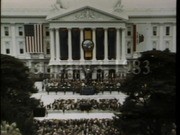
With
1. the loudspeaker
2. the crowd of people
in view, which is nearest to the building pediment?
the crowd of people

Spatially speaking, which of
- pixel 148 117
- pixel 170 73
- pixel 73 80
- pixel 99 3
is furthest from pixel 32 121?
pixel 99 3

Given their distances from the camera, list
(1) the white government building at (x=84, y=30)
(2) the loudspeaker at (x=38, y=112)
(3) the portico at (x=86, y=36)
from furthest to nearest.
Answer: (3) the portico at (x=86, y=36), (1) the white government building at (x=84, y=30), (2) the loudspeaker at (x=38, y=112)

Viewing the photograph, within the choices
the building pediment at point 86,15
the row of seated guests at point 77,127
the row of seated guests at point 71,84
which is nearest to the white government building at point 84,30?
the building pediment at point 86,15

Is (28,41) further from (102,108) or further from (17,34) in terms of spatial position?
(102,108)

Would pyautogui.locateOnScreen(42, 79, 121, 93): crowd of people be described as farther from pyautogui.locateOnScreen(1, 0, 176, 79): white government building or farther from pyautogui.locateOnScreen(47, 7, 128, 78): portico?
pyautogui.locateOnScreen(47, 7, 128, 78): portico

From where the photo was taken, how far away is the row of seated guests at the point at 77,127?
8.21 m

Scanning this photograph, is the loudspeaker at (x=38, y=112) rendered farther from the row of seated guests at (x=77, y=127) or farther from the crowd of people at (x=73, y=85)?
the crowd of people at (x=73, y=85)

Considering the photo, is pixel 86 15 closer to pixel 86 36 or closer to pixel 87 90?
pixel 86 36

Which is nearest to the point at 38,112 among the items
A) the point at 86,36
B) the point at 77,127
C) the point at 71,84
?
the point at 77,127

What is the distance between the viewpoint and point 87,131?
29.7 ft

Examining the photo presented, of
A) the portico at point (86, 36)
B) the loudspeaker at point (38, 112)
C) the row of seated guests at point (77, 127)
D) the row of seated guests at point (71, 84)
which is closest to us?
the loudspeaker at point (38, 112)

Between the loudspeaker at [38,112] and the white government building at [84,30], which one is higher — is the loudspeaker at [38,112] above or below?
below

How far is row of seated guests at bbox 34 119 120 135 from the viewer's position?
821 centimetres

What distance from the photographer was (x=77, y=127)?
9633 millimetres
